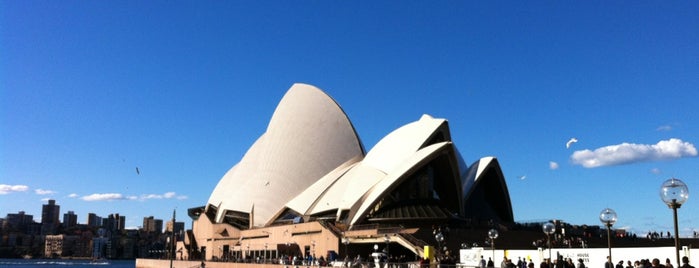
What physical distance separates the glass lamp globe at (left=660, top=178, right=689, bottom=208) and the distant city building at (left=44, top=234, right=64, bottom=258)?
→ 16670 cm

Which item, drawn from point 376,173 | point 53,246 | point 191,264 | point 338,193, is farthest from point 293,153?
point 53,246

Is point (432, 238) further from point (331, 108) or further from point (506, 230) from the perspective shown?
point (331, 108)

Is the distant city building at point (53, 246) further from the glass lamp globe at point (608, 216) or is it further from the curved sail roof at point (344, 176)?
the glass lamp globe at point (608, 216)

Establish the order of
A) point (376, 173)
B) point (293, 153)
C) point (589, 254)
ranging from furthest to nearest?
point (293, 153), point (376, 173), point (589, 254)

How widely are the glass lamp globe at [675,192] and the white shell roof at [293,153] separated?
139ft

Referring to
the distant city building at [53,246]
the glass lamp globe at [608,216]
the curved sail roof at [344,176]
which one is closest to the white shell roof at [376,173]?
the curved sail roof at [344,176]

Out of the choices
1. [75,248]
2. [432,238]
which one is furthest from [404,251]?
[75,248]

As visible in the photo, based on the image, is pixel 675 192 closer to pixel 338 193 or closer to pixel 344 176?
pixel 338 193

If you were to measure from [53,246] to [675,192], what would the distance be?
558ft

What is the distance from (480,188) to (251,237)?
18.1 metres

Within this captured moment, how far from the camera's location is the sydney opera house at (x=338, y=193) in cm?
3872

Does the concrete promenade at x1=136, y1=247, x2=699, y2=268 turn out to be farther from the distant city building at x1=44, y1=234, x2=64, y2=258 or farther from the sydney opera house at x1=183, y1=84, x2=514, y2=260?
the distant city building at x1=44, y1=234, x2=64, y2=258

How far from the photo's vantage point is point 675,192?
8.55m

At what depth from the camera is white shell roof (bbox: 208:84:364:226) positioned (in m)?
50.9
